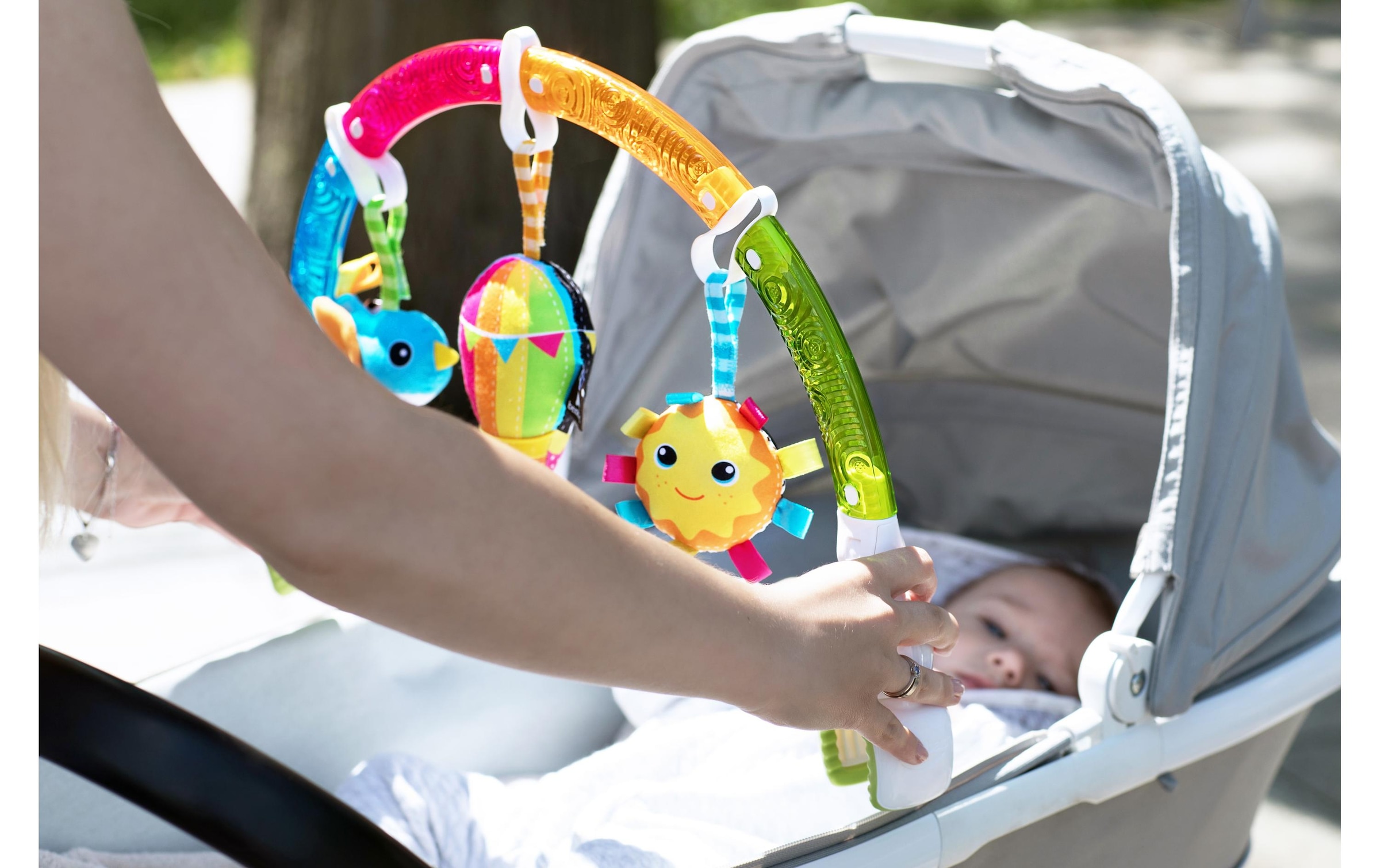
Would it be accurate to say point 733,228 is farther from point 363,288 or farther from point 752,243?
point 363,288

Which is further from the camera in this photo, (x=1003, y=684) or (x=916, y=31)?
(x=1003, y=684)

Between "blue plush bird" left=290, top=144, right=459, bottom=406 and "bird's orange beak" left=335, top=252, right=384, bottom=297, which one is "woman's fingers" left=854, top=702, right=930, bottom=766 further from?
"bird's orange beak" left=335, top=252, right=384, bottom=297

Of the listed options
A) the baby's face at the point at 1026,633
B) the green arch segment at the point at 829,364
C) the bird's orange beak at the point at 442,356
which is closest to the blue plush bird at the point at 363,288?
the bird's orange beak at the point at 442,356

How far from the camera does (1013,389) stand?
179cm

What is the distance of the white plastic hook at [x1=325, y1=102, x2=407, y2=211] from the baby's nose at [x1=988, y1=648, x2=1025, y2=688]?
902mm

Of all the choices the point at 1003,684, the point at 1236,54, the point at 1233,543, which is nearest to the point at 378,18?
the point at 1003,684

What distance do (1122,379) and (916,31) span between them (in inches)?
25.3

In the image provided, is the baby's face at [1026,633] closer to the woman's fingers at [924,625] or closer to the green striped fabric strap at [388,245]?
the woman's fingers at [924,625]

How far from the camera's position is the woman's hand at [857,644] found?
76 centimetres

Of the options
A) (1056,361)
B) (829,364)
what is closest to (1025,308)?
(1056,361)

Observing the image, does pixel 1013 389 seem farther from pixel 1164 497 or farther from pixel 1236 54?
pixel 1236 54

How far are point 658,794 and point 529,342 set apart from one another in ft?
1.63

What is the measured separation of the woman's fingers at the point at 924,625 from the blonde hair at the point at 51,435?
58cm

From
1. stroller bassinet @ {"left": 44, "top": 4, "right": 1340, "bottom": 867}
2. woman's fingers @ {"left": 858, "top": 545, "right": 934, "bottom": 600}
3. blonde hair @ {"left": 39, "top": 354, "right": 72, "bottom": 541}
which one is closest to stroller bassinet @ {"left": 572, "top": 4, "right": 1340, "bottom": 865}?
stroller bassinet @ {"left": 44, "top": 4, "right": 1340, "bottom": 867}
